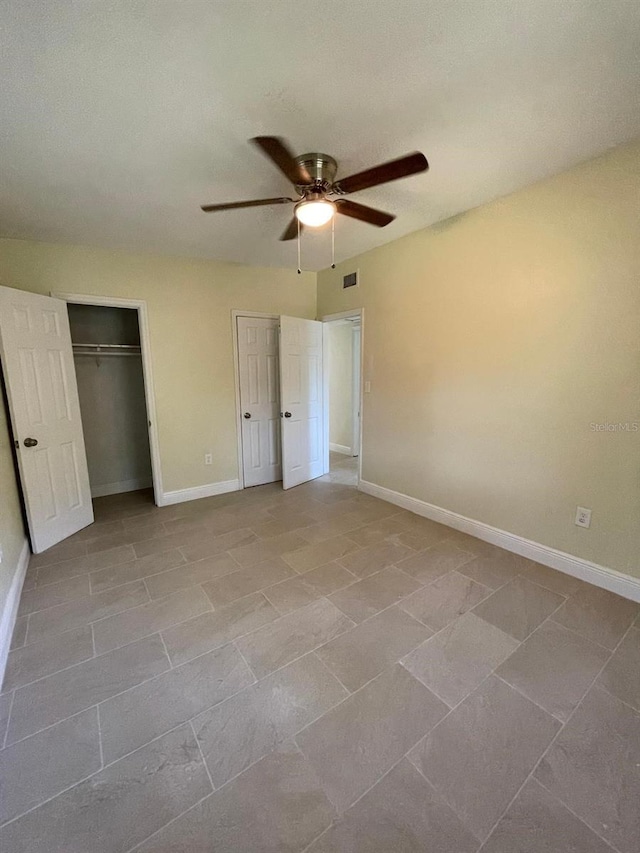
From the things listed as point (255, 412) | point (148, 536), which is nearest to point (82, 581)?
point (148, 536)

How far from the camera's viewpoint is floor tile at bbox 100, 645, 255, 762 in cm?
138

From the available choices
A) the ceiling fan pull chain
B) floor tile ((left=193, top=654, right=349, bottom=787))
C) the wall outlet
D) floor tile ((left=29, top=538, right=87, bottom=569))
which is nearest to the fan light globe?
the ceiling fan pull chain

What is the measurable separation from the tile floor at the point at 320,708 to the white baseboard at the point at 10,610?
5 centimetres

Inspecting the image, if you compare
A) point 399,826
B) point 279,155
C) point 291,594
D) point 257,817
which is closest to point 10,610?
point 291,594

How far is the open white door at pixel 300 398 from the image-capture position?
13.2 ft

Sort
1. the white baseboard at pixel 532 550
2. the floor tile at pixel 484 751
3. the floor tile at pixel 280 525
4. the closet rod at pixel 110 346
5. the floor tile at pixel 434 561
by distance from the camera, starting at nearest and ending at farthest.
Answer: the floor tile at pixel 484 751 < the white baseboard at pixel 532 550 < the floor tile at pixel 434 561 < the floor tile at pixel 280 525 < the closet rod at pixel 110 346

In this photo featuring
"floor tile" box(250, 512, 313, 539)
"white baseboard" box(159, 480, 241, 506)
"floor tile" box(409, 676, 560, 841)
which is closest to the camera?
"floor tile" box(409, 676, 560, 841)

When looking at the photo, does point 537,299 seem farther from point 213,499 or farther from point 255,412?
point 213,499

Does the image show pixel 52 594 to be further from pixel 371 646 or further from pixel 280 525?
pixel 371 646

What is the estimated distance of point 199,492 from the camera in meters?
3.99

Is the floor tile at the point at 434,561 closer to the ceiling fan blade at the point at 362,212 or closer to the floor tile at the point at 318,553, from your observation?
the floor tile at the point at 318,553

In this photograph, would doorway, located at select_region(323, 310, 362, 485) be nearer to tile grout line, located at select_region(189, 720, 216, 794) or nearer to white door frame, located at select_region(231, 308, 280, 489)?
white door frame, located at select_region(231, 308, 280, 489)

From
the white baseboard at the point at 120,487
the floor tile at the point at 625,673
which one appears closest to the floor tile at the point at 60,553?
the white baseboard at the point at 120,487

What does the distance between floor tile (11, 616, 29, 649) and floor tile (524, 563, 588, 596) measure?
10.0ft
